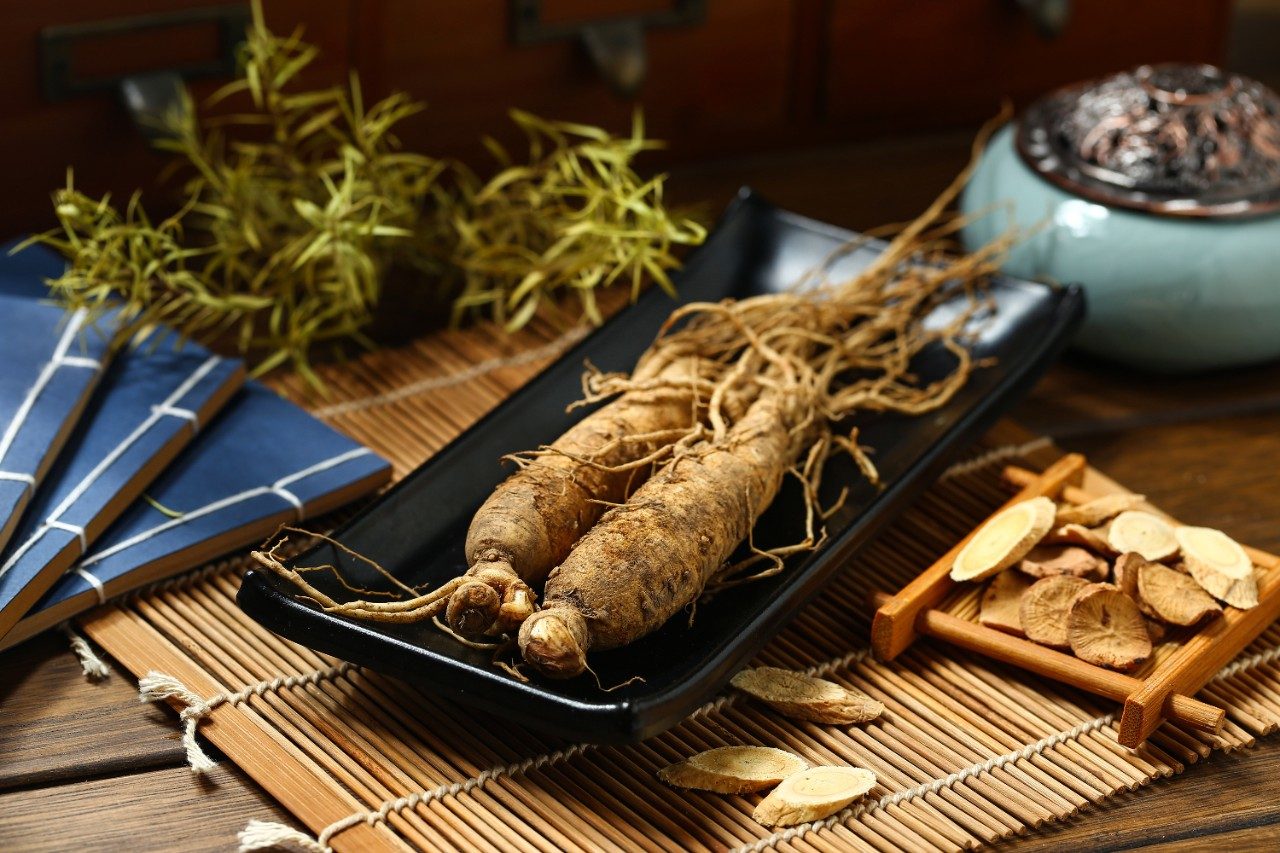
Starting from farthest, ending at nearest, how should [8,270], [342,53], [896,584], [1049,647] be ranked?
[342,53], [8,270], [896,584], [1049,647]

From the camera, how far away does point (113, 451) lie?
1178 millimetres

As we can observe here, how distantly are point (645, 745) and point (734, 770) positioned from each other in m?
0.07

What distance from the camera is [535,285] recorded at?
144cm

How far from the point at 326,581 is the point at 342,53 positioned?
0.73 meters

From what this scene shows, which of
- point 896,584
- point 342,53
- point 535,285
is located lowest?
point 896,584

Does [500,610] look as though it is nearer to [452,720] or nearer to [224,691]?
[452,720]

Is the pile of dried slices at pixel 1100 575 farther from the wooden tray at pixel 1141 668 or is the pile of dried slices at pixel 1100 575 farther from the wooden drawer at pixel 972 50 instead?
the wooden drawer at pixel 972 50

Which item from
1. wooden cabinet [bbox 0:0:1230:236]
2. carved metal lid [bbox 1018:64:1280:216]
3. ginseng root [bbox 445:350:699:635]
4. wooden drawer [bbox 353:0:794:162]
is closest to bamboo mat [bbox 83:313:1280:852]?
ginseng root [bbox 445:350:699:635]

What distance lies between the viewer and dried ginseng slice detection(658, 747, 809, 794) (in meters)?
0.99

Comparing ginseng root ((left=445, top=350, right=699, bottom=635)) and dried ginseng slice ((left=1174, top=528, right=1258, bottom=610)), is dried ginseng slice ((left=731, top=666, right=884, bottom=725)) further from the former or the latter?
dried ginseng slice ((left=1174, top=528, right=1258, bottom=610))

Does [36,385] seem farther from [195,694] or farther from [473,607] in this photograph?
[473,607]

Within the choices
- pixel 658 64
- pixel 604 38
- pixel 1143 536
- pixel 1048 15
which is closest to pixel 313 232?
pixel 604 38

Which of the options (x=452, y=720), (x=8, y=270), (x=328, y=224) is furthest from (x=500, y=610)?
(x=8, y=270)

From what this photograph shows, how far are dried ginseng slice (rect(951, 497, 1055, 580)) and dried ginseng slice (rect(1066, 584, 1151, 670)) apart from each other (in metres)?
0.06
